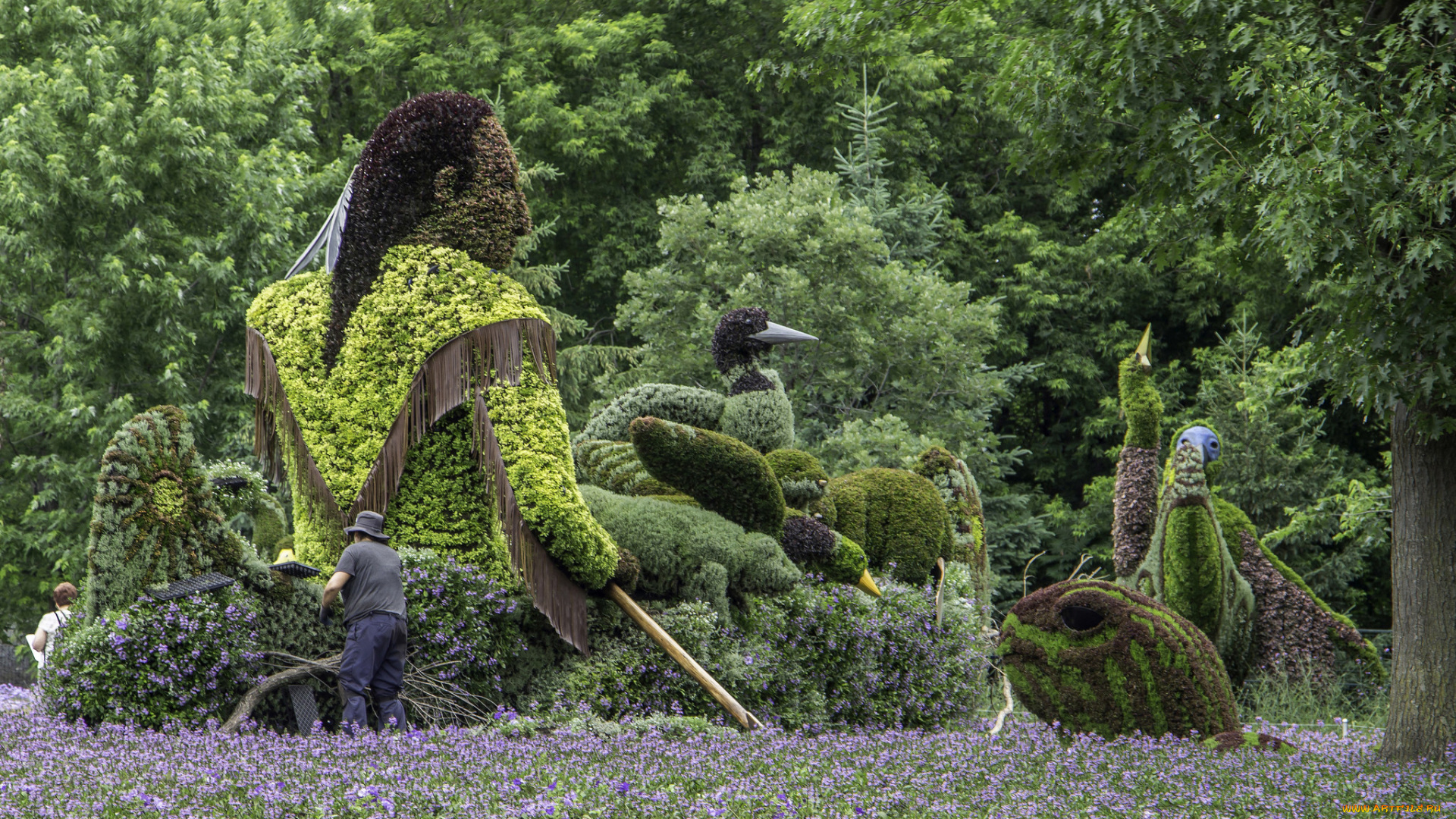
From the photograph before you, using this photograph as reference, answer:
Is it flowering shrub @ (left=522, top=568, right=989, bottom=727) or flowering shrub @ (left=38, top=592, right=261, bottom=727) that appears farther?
flowering shrub @ (left=522, top=568, right=989, bottom=727)

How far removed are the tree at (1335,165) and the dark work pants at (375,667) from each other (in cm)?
511

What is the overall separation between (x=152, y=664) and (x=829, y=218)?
40.7 feet

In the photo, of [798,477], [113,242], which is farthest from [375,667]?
[113,242]

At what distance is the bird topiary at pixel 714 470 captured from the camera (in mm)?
8562

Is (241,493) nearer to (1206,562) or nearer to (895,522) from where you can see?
(895,522)

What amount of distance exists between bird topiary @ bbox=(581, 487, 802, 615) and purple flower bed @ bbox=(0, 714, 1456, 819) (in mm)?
1637

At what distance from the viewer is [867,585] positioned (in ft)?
33.5

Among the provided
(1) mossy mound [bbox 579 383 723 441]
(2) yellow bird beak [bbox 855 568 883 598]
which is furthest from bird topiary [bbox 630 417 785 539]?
(2) yellow bird beak [bbox 855 568 883 598]

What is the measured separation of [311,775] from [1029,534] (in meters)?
17.0

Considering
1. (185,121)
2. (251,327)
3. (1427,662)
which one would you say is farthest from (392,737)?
(185,121)

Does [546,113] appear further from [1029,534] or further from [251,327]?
[251,327]

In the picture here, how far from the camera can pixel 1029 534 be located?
2067 centimetres

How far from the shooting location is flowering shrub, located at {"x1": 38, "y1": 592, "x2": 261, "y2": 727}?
651 centimetres

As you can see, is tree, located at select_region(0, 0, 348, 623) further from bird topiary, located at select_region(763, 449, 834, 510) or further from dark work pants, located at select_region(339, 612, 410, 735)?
dark work pants, located at select_region(339, 612, 410, 735)
